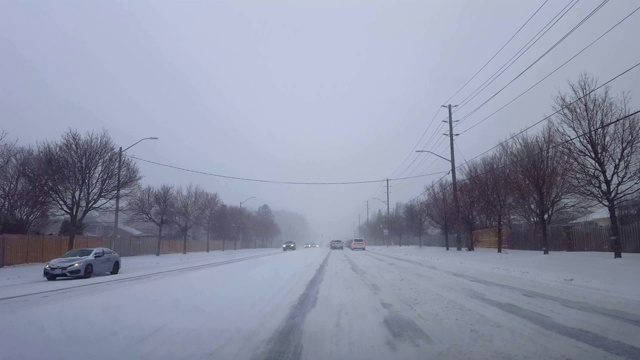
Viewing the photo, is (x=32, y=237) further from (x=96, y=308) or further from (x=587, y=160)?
(x=587, y=160)

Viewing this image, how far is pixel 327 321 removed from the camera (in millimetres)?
10859

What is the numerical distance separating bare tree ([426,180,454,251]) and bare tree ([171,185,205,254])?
89.6 ft

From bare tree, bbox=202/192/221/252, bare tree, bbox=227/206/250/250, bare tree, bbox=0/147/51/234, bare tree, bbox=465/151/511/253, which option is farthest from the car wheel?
bare tree, bbox=227/206/250/250

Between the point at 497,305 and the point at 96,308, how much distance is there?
9.34 metres

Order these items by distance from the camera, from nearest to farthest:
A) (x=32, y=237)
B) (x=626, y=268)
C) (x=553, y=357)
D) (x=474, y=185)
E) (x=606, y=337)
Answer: (x=553, y=357) → (x=606, y=337) → (x=626, y=268) → (x=32, y=237) → (x=474, y=185)

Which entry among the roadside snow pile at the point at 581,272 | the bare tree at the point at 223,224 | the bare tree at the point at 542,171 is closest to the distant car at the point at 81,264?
the roadside snow pile at the point at 581,272

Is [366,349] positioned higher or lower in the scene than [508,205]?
lower

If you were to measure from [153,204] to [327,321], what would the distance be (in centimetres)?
5023

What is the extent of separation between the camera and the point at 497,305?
42.3ft

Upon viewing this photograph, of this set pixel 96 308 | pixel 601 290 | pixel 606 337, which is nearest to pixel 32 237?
pixel 96 308

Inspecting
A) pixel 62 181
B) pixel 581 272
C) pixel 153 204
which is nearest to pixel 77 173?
pixel 62 181

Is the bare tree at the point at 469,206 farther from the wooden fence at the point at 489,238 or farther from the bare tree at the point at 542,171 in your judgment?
the bare tree at the point at 542,171

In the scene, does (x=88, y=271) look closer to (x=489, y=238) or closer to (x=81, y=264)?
(x=81, y=264)

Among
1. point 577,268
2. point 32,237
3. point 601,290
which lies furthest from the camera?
point 32,237
